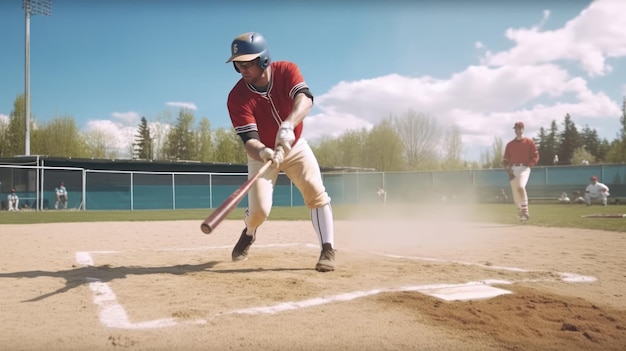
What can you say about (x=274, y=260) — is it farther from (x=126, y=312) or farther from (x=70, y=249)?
(x=70, y=249)

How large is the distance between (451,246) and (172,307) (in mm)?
4517

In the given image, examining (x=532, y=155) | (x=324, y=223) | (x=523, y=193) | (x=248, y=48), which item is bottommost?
(x=324, y=223)

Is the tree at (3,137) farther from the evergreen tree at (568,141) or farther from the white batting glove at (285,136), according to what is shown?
the evergreen tree at (568,141)

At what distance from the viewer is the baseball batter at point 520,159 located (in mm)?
10664

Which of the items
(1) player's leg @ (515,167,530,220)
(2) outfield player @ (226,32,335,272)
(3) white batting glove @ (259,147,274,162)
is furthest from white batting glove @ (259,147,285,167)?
(1) player's leg @ (515,167,530,220)

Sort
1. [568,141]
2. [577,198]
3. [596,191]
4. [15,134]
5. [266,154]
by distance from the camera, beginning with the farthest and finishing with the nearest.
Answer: [568,141], [15,134], [577,198], [596,191], [266,154]

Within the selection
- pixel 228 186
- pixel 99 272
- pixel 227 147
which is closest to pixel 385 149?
pixel 227 147

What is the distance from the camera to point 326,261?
4406 mm

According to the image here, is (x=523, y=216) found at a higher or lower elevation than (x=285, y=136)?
lower

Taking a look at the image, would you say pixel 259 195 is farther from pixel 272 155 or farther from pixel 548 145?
pixel 548 145

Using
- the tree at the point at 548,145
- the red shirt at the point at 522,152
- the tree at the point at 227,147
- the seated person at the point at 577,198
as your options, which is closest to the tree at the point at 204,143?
the tree at the point at 227,147

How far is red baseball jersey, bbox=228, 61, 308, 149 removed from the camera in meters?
4.60

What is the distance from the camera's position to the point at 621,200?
22766 millimetres

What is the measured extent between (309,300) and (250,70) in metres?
2.36
